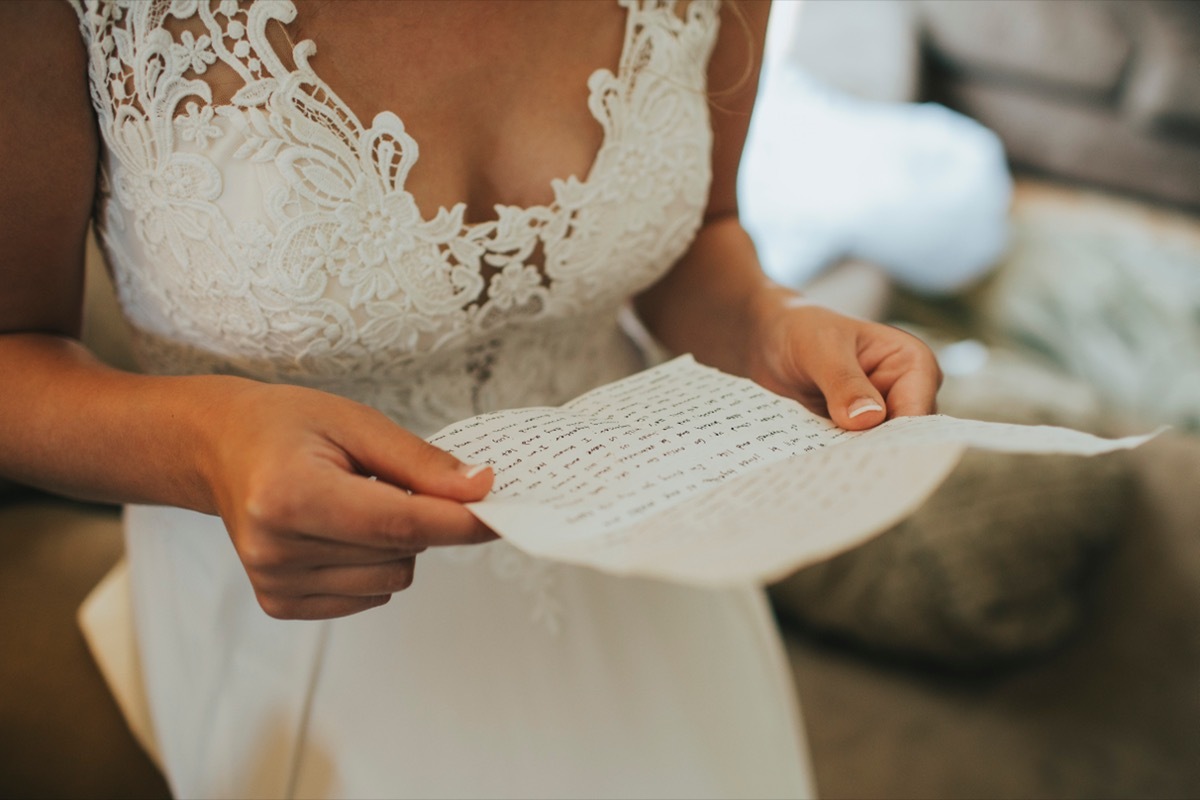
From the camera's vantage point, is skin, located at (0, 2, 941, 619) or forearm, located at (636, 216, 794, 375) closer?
skin, located at (0, 2, 941, 619)

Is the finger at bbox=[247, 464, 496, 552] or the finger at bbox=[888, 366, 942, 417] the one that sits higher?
the finger at bbox=[888, 366, 942, 417]

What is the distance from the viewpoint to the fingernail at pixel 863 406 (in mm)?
549

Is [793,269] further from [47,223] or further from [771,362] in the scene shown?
[47,223]

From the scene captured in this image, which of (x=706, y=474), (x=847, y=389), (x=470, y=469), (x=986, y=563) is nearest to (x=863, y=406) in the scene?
(x=847, y=389)

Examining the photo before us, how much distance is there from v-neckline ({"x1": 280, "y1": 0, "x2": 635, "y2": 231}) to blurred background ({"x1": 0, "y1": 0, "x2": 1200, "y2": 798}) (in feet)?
1.82

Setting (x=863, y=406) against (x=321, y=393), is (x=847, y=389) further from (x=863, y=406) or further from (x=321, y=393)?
(x=321, y=393)

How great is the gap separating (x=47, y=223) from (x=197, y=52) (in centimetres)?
Result: 15

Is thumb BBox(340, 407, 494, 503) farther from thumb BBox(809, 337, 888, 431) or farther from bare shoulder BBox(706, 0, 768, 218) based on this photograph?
bare shoulder BBox(706, 0, 768, 218)

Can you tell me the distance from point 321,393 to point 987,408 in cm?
120

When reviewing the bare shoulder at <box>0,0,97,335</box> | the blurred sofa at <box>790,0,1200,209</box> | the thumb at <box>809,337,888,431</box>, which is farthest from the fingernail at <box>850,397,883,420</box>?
the blurred sofa at <box>790,0,1200,209</box>

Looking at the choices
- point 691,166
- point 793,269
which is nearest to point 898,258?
point 793,269

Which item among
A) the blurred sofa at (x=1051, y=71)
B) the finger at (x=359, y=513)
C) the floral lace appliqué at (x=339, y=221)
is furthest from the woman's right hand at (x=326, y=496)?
the blurred sofa at (x=1051, y=71)

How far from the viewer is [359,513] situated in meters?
0.43

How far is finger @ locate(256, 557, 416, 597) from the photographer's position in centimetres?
47
